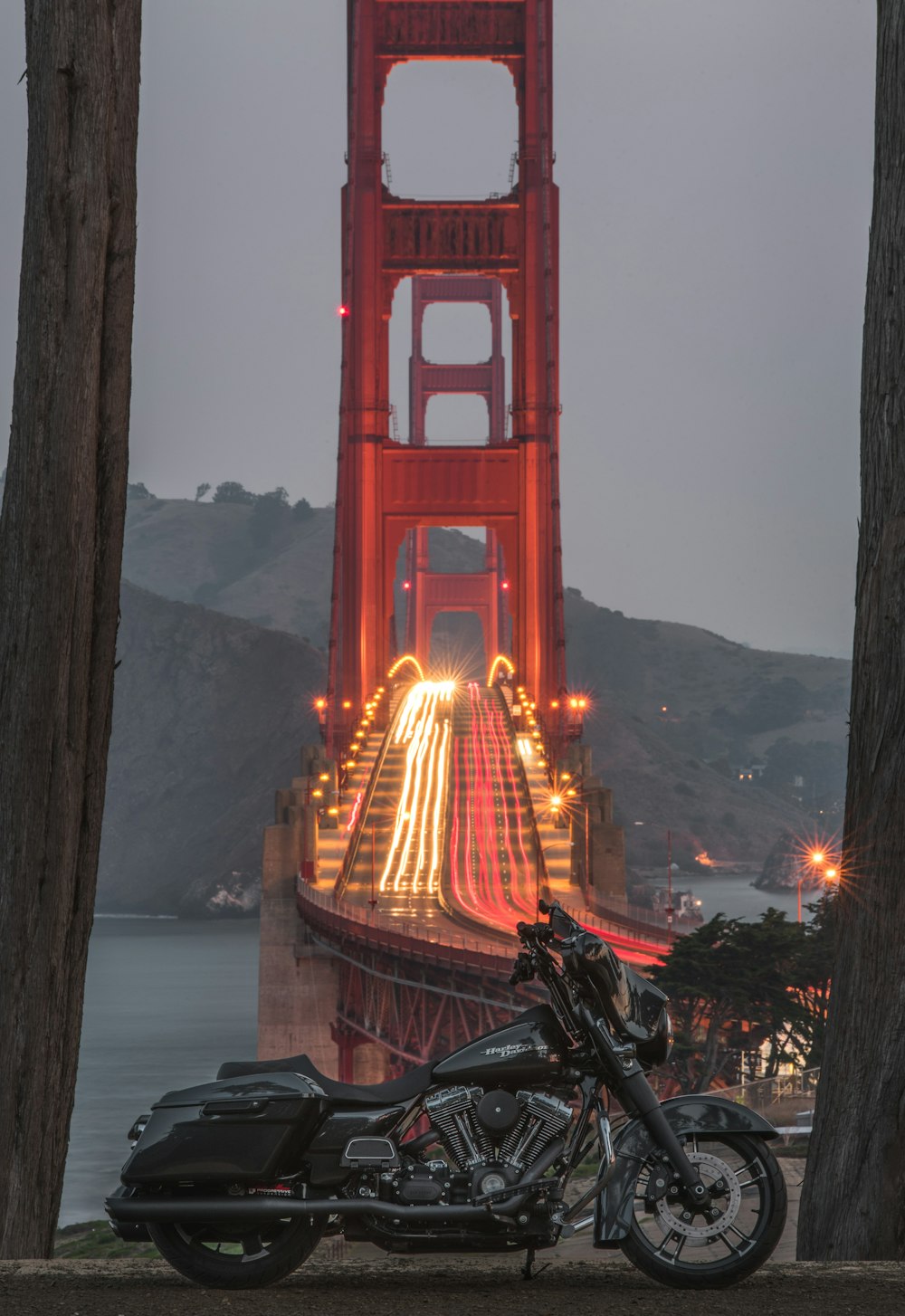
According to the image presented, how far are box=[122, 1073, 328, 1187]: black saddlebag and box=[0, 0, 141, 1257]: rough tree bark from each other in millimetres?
756

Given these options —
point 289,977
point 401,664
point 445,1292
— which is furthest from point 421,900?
point 445,1292

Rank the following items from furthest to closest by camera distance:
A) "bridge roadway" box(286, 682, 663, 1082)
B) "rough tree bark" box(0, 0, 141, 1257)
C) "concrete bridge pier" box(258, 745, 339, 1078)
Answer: "concrete bridge pier" box(258, 745, 339, 1078), "bridge roadway" box(286, 682, 663, 1082), "rough tree bark" box(0, 0, 141, 1257)

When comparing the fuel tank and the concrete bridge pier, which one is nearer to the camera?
the fuel tank

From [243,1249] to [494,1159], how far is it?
103 centimetres

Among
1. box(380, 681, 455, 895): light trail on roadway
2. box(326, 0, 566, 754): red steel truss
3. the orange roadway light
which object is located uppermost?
box(326, 0, 566, 754): red steel truss

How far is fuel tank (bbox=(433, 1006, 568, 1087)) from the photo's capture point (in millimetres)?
6352

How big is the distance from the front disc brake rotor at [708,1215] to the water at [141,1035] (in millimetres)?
39482

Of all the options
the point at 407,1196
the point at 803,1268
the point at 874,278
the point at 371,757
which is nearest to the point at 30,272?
the point at 874,278

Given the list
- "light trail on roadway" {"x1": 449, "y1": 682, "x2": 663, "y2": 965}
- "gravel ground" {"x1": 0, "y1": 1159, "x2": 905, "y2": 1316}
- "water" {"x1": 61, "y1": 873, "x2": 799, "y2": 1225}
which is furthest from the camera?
"water" {"x1": 61, "y1": 873, "x2": 799, "y2": 1225}

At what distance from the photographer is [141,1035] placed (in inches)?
3457

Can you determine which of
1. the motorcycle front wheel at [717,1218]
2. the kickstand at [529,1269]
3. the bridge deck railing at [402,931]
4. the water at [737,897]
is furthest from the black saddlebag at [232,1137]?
the water at [737,897]

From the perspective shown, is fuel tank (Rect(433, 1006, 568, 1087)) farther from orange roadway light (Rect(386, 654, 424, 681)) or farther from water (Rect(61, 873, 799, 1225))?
orange roadway light (Rect(386, 654, 424, 681))

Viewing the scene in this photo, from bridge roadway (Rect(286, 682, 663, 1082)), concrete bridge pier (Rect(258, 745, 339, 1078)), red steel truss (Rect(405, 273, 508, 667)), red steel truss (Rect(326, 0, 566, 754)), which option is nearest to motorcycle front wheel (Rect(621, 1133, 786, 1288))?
bridge roadway (Rect(286, 682, 663, 1082))

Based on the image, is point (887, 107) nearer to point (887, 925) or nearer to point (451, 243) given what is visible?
point (887, 925)
